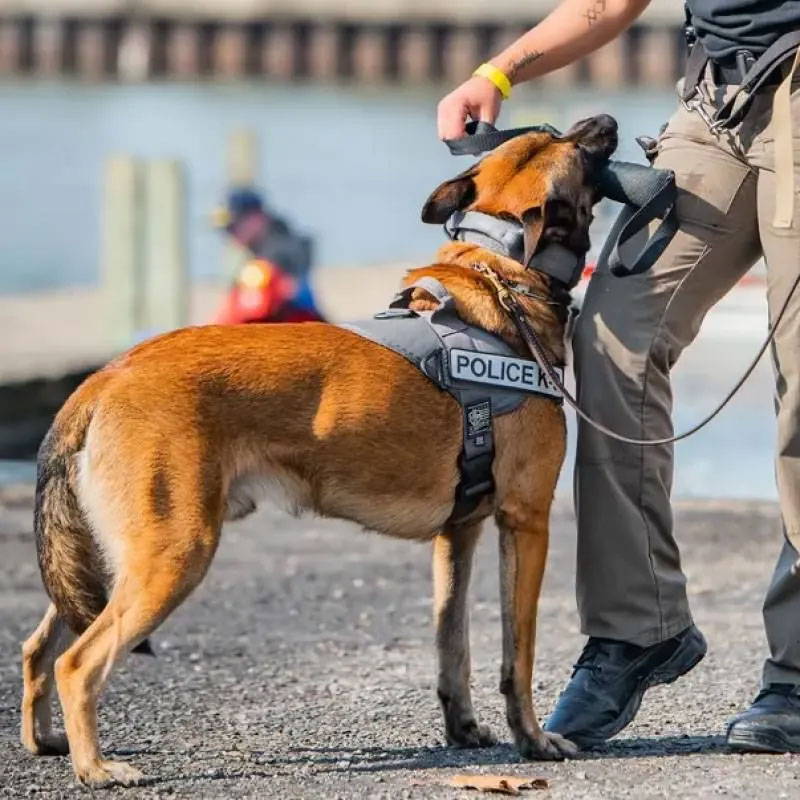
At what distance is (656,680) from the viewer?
173 inches

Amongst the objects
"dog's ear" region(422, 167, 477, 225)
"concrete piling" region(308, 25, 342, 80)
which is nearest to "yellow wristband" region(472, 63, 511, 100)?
"dog's ear" region(422, 167, 477, 225)

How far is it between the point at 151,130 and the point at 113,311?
98.2 ft

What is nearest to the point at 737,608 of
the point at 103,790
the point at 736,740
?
the point at 736,740

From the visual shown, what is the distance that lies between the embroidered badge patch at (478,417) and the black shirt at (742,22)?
1.00m

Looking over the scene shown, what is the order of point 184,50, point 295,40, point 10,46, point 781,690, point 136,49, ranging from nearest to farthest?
point 781,690 < point 295,40 < point 184,50 < point 136,49 < point 10,46

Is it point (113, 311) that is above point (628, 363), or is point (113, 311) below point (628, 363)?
below

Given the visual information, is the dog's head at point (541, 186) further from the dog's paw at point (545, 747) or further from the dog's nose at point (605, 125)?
the dog's paw at point (545, 747)

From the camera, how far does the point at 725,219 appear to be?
426cm

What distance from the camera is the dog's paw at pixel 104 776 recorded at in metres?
3.91

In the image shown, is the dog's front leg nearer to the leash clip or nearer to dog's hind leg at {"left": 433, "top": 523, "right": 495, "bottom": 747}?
dog's hind leg at {"left": 433, "top": 523, "right": 495, "bottom": 747}

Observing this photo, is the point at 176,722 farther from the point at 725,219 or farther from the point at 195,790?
the point at 725,219

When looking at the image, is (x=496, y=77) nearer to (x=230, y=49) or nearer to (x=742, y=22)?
(x=742, y=22)

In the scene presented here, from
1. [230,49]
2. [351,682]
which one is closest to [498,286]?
[351,682]

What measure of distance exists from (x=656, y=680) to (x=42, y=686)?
4.91 feet
